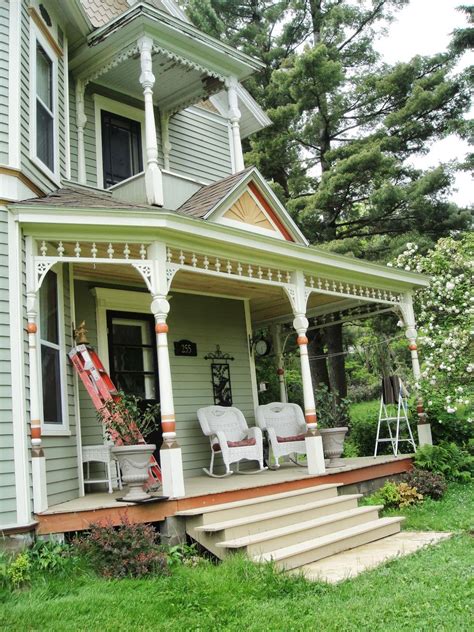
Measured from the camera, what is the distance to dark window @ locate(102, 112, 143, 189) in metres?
9.14

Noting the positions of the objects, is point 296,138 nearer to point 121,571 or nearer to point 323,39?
point 323,39

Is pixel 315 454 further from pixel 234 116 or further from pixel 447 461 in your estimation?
pixel 234 116

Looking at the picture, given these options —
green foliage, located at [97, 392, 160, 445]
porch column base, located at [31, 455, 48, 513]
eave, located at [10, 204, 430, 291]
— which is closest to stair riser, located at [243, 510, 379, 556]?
green foliage, located at [97, 392, 160, 445]

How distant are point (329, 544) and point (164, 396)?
2.09m

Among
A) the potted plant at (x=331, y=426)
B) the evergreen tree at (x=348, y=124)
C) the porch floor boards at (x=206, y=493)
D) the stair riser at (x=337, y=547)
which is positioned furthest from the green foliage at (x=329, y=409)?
the evergreen tree at (x=348, y=124)

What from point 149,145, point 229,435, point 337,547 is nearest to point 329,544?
point 337,547

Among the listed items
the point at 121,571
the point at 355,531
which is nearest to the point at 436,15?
the point at 355,531

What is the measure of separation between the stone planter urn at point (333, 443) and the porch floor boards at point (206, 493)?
17 centimetres

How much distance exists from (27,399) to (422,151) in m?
14.7

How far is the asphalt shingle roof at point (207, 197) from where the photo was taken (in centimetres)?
797

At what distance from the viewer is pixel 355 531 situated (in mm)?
6352

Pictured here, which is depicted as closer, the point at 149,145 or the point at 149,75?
the point at 149,145

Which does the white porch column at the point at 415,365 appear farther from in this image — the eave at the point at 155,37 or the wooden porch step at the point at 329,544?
the eave at the point at 155,37

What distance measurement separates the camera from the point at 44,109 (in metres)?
7.33
